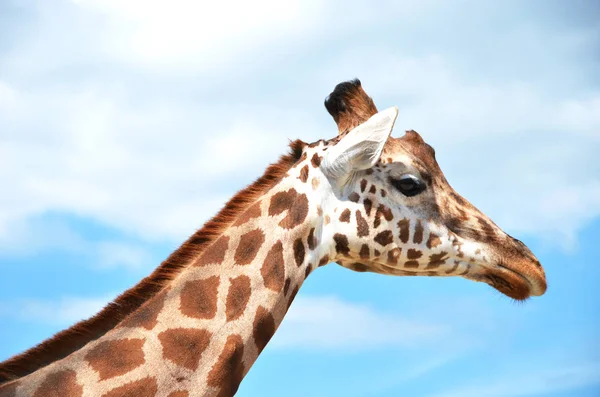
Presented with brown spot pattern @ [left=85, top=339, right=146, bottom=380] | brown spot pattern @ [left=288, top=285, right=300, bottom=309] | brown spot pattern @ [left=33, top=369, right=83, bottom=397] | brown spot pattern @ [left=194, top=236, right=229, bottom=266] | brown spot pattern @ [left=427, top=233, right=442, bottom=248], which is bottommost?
brown spot pattern @ [left=33, top=369, right=83, bottom=397]

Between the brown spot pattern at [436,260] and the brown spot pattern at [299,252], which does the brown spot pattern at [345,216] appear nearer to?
the brown spot pattern at [299,252]

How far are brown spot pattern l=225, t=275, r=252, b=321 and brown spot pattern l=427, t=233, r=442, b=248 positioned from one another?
1983 millimetres

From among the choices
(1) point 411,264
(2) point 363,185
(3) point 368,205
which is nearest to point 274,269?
(3) point 368,205

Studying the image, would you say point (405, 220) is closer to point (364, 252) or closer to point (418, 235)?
point (418, 235)

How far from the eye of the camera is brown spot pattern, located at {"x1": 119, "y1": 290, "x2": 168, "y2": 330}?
7.07 metres

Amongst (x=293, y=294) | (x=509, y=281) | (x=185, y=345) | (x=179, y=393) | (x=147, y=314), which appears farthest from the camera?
(x=509, y=281)

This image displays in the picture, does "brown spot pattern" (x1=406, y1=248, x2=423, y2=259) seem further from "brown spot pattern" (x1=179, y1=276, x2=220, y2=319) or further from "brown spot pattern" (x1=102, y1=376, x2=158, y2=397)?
"brown spot pattern" (x1=102, y1=376, x2=158, y2=397)

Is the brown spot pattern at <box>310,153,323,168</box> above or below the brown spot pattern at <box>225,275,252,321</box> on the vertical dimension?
above

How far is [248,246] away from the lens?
7.64 meters

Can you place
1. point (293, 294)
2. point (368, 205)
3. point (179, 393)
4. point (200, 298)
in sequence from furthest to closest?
point (368, 205) < point (293, 294) < point (200, 298) < point (179, 393)

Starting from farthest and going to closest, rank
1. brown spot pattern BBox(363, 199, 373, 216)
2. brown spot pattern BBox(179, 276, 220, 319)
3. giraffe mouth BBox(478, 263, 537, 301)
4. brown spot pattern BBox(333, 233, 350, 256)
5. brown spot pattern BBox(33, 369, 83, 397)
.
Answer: giraffe mouth BBox(478, 263, 537, 301) < brown spot pattern BBox(363, 199, 373, 216) < brown spot pattern BBox(333, 233, 350, 256) < brown spot pattern BBox(179, 276, 220, 319) < brown spot pattern BBox(33, 369, 83, 397)

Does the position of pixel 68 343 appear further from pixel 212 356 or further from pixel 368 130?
pixel 368 130

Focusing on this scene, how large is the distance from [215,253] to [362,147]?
5.93 feet

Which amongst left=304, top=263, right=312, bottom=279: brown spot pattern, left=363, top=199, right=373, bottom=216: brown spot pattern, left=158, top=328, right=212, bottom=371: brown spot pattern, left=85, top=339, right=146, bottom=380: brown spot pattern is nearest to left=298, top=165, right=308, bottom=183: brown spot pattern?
left=363, top=199, right=373, bottom=216: brown spot pattern
